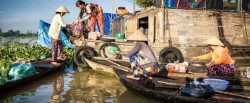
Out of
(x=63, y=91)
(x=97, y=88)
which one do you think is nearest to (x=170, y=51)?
(x=97, y=88)

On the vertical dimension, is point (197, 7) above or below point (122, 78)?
above

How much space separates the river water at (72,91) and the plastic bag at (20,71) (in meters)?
0.27

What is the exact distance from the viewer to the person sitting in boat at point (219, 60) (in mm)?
5969

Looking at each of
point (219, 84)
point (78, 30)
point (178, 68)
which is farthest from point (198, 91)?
point (78, 30)

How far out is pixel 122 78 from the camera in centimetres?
575

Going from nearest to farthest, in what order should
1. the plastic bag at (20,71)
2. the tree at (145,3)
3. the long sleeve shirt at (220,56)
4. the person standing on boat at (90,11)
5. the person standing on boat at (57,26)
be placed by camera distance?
1. the long sleeve shirt at (220,56)
2. the plastic bag at (20,71)
3. the person standing on boat at (57,26)
4. the person standing on boat at (90,11)
5. the tree at (145,3)

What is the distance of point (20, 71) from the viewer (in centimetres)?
658

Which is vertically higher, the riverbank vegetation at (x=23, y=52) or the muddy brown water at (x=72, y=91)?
the riverbank vegetation at (x=23, y=52)

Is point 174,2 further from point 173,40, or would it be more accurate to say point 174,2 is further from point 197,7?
point 173,40

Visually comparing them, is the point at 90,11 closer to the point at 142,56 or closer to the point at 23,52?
the point at 23,52

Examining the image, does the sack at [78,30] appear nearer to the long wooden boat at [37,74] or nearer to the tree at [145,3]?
the long wooden boat at [37,74]

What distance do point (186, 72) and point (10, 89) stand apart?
4.43 metres

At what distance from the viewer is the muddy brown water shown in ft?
18.3

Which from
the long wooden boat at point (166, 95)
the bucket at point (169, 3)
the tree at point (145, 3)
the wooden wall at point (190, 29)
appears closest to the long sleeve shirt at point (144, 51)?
the long wooden boat at point (166, 95)
